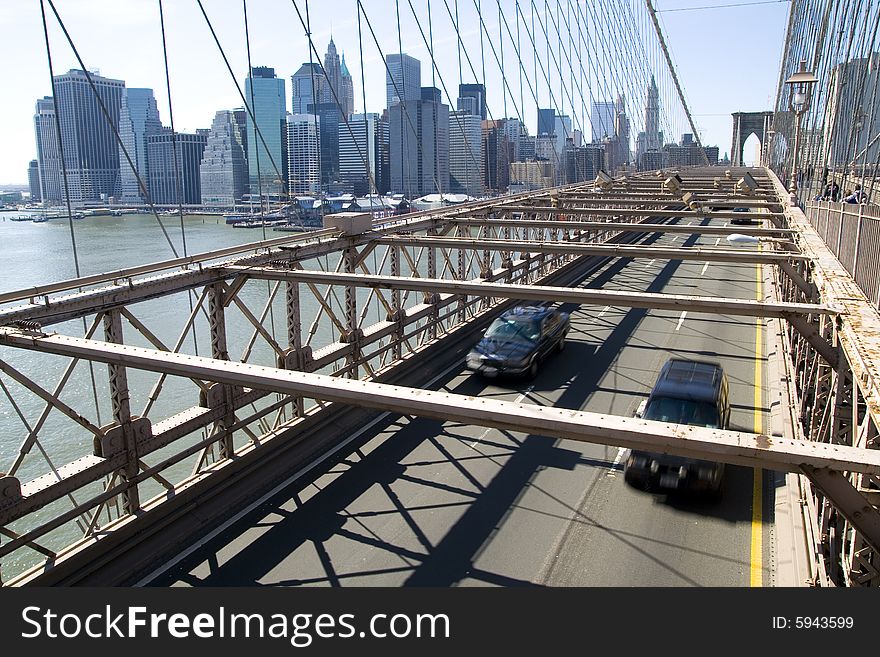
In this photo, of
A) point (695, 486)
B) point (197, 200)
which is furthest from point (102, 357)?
point (197, 200)

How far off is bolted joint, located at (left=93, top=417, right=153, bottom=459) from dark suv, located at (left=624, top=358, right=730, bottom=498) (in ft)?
25.1

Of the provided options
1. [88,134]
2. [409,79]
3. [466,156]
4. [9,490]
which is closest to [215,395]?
[9,490]

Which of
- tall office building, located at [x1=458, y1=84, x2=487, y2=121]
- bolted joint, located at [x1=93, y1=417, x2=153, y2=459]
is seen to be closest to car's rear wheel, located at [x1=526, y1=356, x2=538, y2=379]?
bolted joint, located at [x1=93, y1=417, x2=153, y2=459]

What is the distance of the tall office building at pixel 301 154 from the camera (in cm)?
2452

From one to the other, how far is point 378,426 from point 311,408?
4.70ft

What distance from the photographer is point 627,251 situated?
15430mm

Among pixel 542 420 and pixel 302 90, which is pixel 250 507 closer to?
pixel 542 420

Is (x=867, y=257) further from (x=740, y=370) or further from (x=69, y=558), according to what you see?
(x=69, y=558)

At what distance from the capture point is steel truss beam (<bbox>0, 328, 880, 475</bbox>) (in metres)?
4.91

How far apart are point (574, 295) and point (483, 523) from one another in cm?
373

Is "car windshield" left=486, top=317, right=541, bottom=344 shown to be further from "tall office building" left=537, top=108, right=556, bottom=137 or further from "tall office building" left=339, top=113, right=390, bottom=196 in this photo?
"tall office building" left=537, top=108, right=556, bottom=137

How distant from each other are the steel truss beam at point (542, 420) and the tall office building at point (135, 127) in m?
14.8

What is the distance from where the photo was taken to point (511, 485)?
12.4 metres

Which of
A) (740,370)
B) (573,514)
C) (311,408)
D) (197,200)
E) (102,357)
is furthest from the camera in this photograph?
(197,200)
